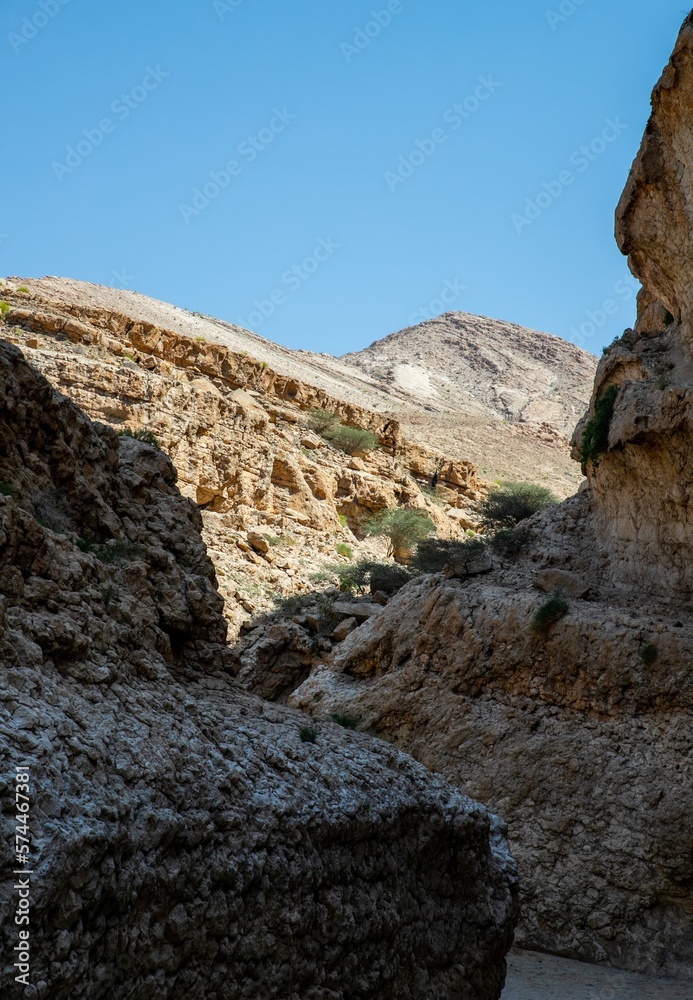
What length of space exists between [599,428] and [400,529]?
13.5 metres

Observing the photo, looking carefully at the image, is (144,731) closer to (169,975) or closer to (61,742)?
(61,742)

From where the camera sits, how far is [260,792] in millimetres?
6191

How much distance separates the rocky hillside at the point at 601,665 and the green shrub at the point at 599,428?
41 millimetres

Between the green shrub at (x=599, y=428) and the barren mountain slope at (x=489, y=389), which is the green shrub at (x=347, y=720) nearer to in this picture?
the green shrub at (x=599, y=428)

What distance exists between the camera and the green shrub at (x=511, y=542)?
1633cm

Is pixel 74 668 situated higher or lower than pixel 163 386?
lower

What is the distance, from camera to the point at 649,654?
12359 mm

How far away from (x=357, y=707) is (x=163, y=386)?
15.3 metres

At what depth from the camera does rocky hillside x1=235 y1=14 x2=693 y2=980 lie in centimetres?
1134

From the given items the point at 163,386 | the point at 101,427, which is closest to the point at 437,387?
the point at 163,386

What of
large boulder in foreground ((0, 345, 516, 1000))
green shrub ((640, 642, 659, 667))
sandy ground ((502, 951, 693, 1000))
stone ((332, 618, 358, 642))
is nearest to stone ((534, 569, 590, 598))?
green shrub ((640, 642, 659, 667))

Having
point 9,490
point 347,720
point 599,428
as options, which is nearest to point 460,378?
point 599,428

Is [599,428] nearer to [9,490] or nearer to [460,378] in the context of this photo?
[9,490]

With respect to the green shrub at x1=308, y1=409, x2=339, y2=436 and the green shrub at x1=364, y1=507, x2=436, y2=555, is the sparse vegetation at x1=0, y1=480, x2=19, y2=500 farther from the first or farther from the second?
the green shrub at x1=308, y1=409, x2=339, y2=436
